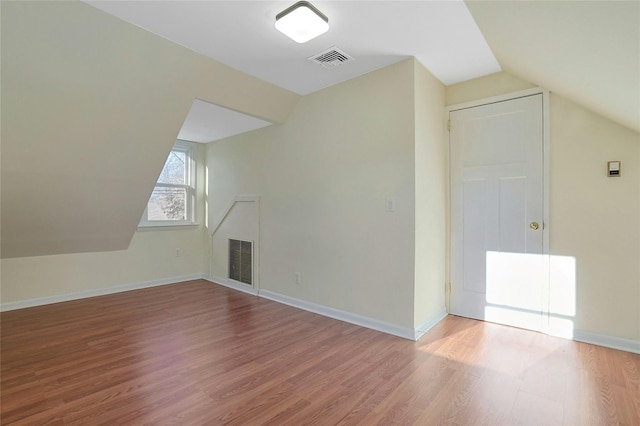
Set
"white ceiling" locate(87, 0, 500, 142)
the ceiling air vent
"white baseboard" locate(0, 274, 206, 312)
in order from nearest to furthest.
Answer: "white ceiling" locate(87, 0, 500, 142)
the ceiling air vent
"white baseboard" locate(0, 274, 206, 312)

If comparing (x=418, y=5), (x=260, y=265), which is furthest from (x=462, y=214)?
(x=260, y=265)

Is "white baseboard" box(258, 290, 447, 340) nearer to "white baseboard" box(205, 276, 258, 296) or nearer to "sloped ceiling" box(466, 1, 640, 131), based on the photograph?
"white baseboard" box(205, 276, 258, 296)

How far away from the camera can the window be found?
4.95 meters

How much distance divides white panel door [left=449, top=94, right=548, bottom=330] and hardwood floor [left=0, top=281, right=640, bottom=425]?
286 mm

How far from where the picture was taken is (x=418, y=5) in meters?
2.02

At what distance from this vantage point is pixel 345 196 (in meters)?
3.26

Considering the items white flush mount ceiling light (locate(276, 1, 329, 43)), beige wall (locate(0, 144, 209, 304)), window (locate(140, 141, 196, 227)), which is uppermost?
white flush mount ceiling light (locate(276, 1, 329, 43))

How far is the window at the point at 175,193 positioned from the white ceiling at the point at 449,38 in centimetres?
280

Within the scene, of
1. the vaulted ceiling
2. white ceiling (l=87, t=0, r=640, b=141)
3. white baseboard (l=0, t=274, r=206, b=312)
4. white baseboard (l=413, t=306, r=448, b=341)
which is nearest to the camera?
white ceiling (l=87, t=0, r=640, b=141)

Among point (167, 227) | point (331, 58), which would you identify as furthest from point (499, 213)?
point (167, 227)

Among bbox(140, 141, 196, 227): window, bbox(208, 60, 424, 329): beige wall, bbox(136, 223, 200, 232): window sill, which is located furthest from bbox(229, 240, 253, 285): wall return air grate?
bbox(140, 141, 196, 227): window

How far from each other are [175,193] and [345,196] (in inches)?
132

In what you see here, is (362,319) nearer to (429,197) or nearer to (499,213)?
(429,197)

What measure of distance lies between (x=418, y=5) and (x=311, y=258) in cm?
258
